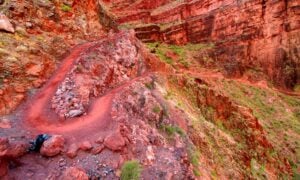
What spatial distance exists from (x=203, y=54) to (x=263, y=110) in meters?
8.68

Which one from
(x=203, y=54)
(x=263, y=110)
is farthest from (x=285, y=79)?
(x=203, y=54)

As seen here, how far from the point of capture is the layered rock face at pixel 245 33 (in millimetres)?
28500

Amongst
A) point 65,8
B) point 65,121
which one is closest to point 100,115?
point 65,121

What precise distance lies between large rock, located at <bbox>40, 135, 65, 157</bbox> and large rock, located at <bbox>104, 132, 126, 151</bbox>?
1098 millimetres

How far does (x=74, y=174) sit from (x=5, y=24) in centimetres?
758

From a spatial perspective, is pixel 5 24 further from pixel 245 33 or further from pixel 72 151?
pixel 245 33

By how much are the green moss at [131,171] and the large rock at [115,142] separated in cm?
52

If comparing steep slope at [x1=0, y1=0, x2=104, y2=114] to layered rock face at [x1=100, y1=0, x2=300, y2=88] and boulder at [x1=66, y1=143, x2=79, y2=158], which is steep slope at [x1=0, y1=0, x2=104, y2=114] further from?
layered rock face at [x1=100, y1=0, x2=300, y2=88]

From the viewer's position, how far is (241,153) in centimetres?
1352

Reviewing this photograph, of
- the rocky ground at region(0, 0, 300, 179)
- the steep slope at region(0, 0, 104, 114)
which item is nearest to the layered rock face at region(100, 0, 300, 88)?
the rocky ground at region(0, 0, 300, 179)

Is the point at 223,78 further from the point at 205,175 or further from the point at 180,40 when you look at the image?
the point at 205,175

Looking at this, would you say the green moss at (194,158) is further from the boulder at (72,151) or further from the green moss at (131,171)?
the boulder at (72,151)

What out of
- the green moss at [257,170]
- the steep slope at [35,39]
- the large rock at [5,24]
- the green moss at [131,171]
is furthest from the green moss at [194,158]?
the large rock at [5,24]

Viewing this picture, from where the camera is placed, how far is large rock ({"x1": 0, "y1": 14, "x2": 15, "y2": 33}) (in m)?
11.1
